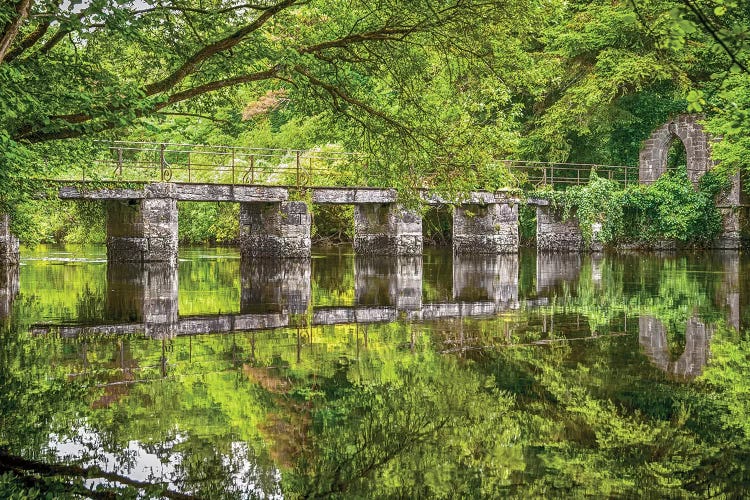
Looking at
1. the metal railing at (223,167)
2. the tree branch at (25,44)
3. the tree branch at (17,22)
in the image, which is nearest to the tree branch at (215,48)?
the tree branch at (25,44)

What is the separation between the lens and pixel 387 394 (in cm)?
681

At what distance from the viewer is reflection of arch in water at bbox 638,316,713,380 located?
7.90 m

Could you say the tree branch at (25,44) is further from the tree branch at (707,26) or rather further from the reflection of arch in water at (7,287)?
the tree branch at (707,26)

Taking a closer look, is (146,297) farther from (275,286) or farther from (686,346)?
(686,346)

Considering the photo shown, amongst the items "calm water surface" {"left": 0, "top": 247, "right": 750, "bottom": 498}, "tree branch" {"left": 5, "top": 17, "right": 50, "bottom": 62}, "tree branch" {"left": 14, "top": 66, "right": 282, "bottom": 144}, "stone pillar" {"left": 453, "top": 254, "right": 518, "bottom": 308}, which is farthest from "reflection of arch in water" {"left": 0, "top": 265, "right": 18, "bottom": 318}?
"stone pillar" {"left": 453, "top": 254, "right": 518, "bottom": 308}

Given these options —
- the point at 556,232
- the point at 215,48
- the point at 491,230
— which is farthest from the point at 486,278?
the point at 556,232

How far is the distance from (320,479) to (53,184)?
19625 mm

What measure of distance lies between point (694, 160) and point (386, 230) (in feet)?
44.6

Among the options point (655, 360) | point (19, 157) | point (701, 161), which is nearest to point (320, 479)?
point (655, 360)

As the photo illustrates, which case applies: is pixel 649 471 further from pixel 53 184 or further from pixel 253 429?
pixel 53 184

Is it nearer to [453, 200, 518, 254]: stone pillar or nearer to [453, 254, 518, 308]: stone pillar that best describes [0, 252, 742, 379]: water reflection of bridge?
[453, 254, 518, 308]: stone pillar

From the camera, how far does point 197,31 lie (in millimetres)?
11180

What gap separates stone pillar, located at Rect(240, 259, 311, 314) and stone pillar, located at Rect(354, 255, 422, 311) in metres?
1.08

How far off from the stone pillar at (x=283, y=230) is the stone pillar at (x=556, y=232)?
11.6 m
